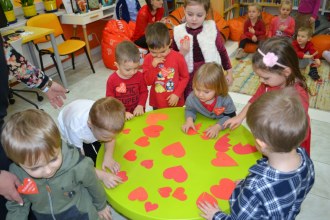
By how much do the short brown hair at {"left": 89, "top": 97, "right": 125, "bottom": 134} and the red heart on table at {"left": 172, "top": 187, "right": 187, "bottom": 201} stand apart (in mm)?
429

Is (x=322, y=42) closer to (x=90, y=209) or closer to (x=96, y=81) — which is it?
(x=96, y=81)

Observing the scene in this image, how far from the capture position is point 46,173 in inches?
44.9

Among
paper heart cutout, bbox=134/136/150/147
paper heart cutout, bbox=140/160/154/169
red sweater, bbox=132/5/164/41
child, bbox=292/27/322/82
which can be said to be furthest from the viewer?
red sweater, bbox=132/5/164/41

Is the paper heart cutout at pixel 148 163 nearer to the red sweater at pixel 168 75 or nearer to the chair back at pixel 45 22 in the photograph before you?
the red sweater at pixel 168 75

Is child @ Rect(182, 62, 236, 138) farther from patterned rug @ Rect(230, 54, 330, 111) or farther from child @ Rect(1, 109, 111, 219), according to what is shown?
patterned rug @ Rect(230, 54, 330, 111)

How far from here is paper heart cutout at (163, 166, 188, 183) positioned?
1458mm

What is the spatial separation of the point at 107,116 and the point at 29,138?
45 cm

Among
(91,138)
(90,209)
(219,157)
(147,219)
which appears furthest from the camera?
(91,138)

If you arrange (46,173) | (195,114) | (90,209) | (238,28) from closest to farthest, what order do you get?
(46,173), (90,209), (195,114), (238,28)

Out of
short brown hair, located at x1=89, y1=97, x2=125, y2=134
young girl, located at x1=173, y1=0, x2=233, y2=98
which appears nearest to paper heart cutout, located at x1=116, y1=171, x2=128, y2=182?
short brown hair, located at x1=89, y1=97, x2=125, y2=134

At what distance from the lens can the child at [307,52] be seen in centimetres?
386

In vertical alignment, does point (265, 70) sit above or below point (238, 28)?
above

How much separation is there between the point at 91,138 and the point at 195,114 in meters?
0.69

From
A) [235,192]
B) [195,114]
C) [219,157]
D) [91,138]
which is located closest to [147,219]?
[235,192]
